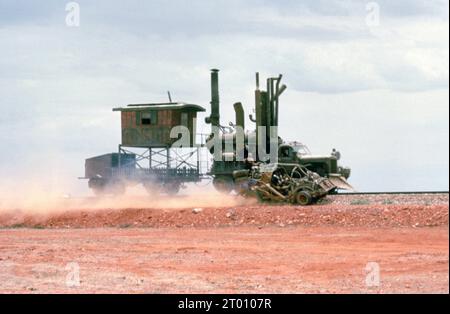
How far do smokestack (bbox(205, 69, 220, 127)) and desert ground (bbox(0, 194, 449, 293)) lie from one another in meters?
9.14

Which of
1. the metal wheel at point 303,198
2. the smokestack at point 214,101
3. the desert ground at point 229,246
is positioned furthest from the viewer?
the smokestack at point 214,101

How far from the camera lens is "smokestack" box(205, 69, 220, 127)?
1674 inches

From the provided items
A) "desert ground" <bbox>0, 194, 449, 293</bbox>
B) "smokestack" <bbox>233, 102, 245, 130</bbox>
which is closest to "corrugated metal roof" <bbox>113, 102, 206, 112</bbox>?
"smokestack" <bbox>233, 102, 245, 130</bbox>

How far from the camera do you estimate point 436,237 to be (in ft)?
70.1

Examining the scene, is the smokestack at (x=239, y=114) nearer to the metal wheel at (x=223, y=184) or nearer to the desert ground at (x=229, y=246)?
the metal wheel at (x=223, y=184)

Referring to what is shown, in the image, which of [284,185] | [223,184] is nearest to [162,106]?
[223,184]

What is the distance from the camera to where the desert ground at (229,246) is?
627 inches

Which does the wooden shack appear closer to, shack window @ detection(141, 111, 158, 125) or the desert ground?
shack window @ detection(141, 111, 158, 125)

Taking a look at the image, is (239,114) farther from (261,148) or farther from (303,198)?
(303,198)

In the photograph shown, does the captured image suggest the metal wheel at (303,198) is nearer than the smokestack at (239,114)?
Yes

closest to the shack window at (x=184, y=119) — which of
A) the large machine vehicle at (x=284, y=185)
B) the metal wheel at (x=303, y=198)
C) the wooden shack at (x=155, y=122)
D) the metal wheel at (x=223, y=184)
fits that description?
the wooden shack at (x=155, y=122)
